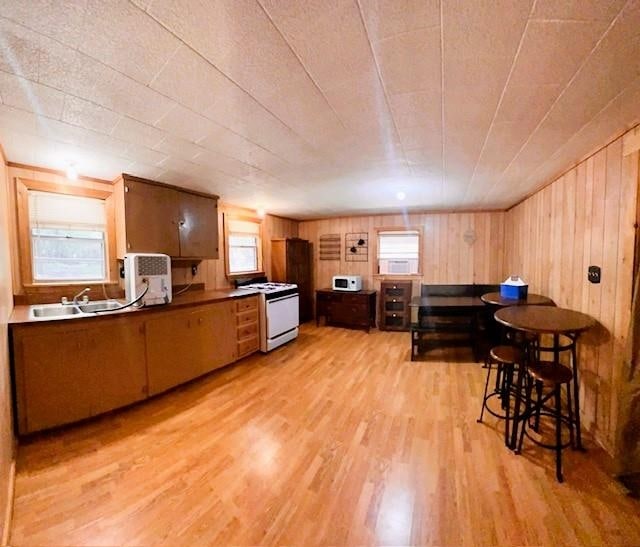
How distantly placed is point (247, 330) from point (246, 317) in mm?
181

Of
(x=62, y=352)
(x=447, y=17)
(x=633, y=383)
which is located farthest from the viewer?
(x=62, y=352)

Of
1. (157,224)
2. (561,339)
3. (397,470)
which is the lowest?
(397,470)

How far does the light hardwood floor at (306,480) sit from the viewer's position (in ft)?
4.36

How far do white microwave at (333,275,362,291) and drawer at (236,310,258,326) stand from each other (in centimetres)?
196

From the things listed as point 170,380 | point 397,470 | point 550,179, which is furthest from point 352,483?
point 550,179

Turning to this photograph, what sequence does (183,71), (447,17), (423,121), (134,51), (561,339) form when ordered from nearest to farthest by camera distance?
(447,17) < (134,51) < (183,71) < (423,121) < (561,339)

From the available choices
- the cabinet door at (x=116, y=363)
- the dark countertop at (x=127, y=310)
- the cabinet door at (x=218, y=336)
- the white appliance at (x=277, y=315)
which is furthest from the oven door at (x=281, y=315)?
the cabinet door at (x=116, y=363)

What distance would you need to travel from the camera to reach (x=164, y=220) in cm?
305

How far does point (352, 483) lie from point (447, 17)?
2270 mm

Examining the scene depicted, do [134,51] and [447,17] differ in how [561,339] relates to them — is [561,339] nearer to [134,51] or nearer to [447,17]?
[447,17]

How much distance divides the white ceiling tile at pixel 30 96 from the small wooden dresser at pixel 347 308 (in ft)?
14.1

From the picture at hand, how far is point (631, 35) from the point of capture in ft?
3.25

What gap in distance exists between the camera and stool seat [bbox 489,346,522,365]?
205 centimetres

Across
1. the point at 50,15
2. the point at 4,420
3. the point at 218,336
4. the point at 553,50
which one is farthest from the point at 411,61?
the point at 218,336
